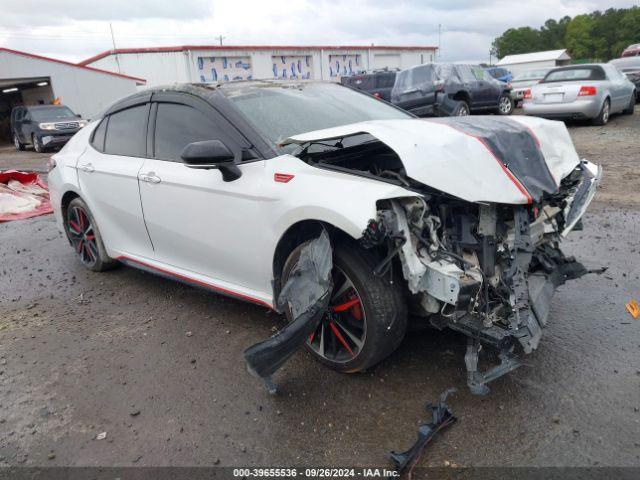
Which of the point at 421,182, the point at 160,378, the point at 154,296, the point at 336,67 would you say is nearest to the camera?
the point at 421,182

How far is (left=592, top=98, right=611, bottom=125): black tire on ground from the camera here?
1269 centimetres

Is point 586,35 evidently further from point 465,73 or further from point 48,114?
point 48,114

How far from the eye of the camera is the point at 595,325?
137 inches

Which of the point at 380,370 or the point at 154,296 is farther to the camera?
the point at 154,296

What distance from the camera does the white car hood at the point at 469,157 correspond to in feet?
8.92

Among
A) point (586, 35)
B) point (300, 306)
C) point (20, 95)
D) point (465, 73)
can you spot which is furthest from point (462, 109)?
point (586, 35)

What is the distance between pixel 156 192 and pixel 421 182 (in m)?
2.05

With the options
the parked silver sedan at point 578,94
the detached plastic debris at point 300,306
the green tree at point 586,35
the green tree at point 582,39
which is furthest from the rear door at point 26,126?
the green tree at point 582,39

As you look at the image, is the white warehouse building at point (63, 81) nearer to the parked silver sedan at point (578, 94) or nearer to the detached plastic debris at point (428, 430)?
the parked silver sedan at point (578, 94)

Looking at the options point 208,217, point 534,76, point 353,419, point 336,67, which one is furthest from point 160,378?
point 336,67

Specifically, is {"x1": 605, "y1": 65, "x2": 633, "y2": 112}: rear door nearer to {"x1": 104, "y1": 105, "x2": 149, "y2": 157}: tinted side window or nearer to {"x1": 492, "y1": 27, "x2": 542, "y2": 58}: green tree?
{"x1": 104, "y1": 105, "x2": 149, "y2": 157}: tinted side window

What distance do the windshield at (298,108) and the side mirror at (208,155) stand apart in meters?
0.34

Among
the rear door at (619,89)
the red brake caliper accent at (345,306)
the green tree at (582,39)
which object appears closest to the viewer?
the red brake caliper accent at (345,306)

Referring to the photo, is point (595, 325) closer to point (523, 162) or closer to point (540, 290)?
point (540, 290)
